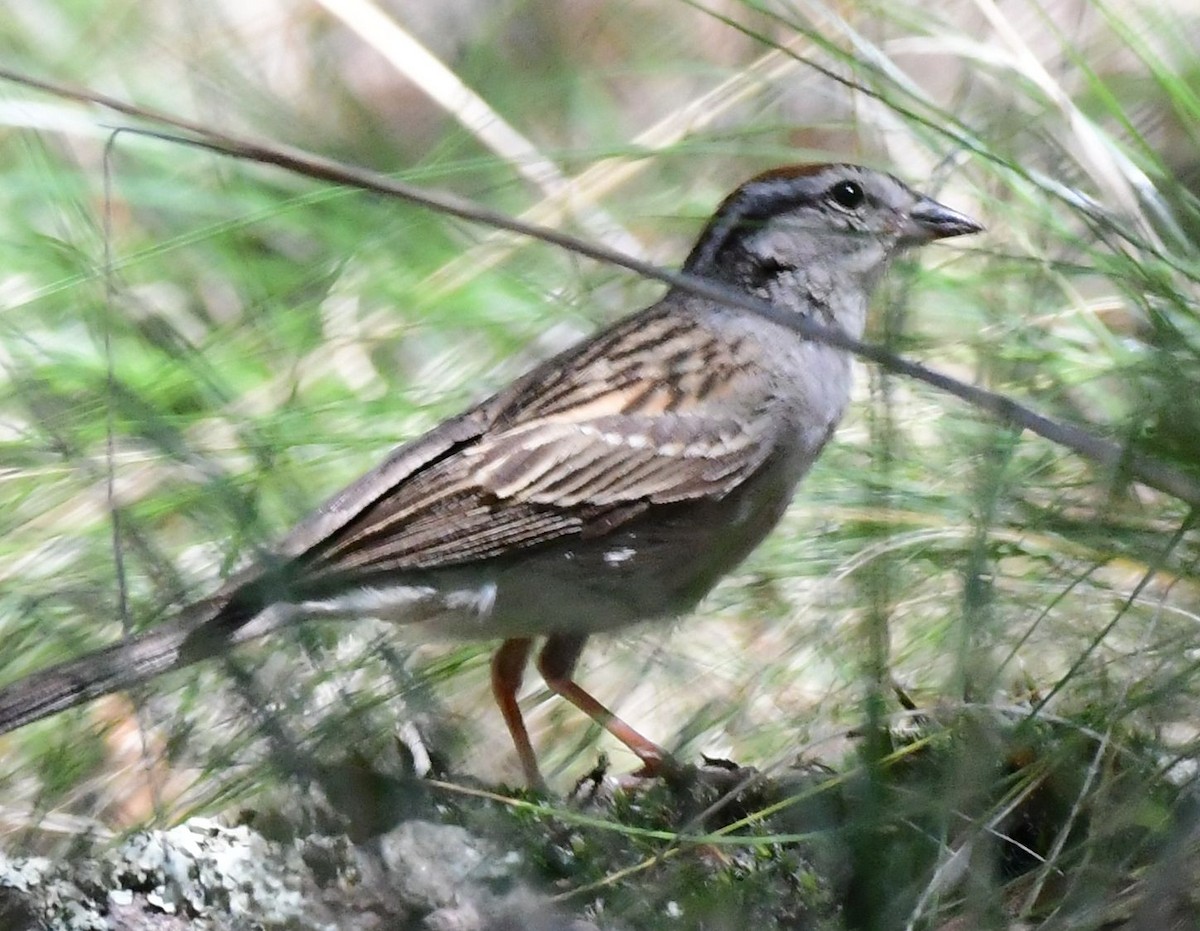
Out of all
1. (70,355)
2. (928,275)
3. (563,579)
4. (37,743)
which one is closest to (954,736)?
(563,579)

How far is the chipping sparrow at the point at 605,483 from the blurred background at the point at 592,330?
10 centimetres

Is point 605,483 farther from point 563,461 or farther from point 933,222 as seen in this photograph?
point 933,222

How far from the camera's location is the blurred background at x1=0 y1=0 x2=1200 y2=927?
2012 millimetres

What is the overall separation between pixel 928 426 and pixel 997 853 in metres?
0.88

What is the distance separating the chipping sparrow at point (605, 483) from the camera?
7.97ft

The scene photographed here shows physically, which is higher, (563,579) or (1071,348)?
(1071,348)

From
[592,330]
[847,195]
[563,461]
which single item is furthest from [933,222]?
[563,461]

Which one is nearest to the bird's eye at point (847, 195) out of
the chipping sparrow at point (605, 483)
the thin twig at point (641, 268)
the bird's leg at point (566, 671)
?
the chipping sparrow at point (605, 483)

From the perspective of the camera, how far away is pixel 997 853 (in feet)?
6.27

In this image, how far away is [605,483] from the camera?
254cm

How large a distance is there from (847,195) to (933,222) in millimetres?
166

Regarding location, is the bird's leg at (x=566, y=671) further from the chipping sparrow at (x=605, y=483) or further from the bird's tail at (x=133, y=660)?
the bird's tail at (x=133, y=660)

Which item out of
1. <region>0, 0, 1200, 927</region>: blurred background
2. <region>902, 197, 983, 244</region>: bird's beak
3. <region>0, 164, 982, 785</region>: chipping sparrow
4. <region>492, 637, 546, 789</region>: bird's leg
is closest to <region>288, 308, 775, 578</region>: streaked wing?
<region>0, 164, 982, 785</region>: chipping sparrow

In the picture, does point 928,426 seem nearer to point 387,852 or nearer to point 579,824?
point 579,824
